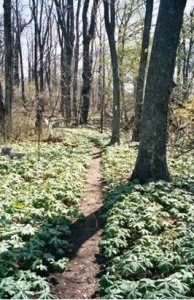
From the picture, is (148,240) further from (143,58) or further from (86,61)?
(86,61)

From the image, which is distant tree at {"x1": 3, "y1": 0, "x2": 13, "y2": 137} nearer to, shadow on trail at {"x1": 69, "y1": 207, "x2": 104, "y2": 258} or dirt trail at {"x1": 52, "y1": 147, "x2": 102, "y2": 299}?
dirt trail at {"x1": 52, "y1": 147, "x2": 102, "y2": 299}

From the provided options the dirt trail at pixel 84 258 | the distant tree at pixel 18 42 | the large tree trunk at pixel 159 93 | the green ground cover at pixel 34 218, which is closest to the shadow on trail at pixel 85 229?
the dirt trail at pixel 84 258

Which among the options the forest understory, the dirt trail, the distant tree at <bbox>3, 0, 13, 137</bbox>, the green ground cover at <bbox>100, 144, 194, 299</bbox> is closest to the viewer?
the green ground cover at <bbox>100, 144, 194, 299</bbox>

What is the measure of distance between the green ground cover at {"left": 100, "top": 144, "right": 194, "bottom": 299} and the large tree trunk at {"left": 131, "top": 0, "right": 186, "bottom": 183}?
0.56m

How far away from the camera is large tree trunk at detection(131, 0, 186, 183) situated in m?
8.35

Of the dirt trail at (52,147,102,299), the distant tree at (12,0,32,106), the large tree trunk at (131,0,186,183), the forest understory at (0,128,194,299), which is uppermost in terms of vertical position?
the distant tree at (12,0,32,106)

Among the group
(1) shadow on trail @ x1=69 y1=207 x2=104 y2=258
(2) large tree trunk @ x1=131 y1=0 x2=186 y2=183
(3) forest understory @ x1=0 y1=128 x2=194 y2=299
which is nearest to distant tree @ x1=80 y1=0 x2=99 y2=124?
(3) forest understory @ x1=0 y1=128 x2=194 y2=299

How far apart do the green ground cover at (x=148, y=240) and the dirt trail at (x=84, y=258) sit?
210 mm

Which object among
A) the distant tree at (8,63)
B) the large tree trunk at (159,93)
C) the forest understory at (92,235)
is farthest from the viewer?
the distant tree at (8,63)

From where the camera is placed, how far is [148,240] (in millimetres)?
5184

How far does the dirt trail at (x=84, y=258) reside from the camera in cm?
439

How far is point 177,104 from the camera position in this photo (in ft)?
50.3

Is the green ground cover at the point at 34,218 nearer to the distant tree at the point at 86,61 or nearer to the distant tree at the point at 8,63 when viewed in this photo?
the distant tree at the point at 8,63

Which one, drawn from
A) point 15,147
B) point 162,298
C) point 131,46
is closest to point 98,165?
point 15,147
